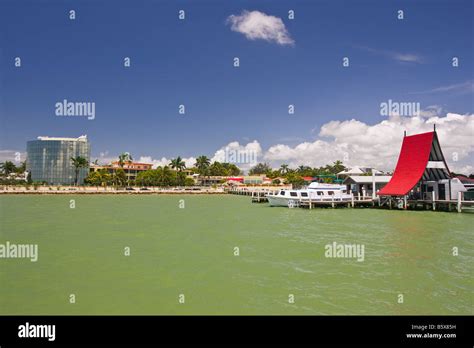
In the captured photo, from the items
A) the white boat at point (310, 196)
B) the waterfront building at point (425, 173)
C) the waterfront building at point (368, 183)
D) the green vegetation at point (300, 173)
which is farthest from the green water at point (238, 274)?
the green vegetation at point (300, 173)

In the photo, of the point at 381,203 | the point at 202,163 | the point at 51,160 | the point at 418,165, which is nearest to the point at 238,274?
the point at 418,165

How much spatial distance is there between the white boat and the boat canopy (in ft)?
19.5

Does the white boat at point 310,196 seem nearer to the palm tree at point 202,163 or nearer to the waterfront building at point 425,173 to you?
the waterfront building at point 425,173

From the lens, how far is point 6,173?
144375mm

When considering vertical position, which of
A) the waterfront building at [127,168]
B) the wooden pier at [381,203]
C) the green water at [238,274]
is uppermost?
the waterfront building at [127,168]

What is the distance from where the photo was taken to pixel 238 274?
44.8 ft

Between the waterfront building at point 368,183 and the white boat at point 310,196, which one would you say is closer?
the white boat at point 310,196

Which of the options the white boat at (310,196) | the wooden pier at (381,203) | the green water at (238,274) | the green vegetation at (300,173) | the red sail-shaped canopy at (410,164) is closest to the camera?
the green water at (238,274)

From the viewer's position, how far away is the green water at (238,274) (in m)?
10.5

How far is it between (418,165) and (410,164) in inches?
54.2

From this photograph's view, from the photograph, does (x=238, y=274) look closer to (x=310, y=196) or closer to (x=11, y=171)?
(x=310, y=196)

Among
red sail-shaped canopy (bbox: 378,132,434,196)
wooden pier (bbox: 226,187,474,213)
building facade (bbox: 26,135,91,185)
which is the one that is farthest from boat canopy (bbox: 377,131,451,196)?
building facade (bbox: 26,135,91,185)

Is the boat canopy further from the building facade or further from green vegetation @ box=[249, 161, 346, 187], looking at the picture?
the building facade
